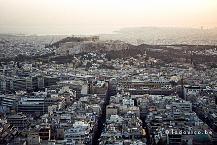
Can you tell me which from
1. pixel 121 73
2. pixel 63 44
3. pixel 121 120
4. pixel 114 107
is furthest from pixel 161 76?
pixel 63 44

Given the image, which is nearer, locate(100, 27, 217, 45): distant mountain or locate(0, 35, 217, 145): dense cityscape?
locate(0, 35, 217, 145): dense cityscape

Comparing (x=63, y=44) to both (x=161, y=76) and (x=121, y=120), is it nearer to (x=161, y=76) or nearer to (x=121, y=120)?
(x=161, y=76)

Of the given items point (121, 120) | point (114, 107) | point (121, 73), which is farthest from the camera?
point (121, 73)

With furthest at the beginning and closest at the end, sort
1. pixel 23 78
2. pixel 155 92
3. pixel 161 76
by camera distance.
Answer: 1. pixel 161 76
2. pixel 23 78
3. pixel 155 92

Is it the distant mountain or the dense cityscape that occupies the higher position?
the dense cityscape

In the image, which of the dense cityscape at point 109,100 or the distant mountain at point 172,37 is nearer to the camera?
the dense cityscape at point 109,100

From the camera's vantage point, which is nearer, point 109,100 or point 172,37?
point 109,100

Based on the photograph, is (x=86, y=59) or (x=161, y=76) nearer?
(x=161, y=76)

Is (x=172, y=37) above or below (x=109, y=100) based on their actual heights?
below
